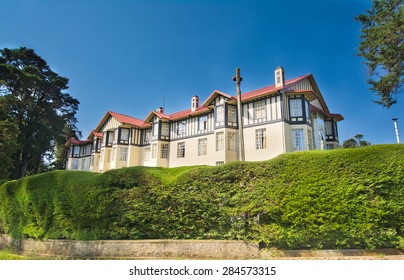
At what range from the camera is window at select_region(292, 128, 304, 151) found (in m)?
20.7

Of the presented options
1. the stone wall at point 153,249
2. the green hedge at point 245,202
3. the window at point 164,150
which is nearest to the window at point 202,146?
the window at point 164,150

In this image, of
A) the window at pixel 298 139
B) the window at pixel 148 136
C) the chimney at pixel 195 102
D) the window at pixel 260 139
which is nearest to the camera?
the window at pixel 298 139

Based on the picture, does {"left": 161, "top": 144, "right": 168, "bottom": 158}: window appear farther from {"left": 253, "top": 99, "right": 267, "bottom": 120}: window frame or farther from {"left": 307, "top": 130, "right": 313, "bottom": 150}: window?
{"left": 307, "top": 130, "right": 313, "bottom": 150}: window

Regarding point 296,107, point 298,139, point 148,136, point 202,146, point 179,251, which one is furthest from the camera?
point 148,136

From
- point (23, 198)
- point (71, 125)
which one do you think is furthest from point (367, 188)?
point (71, 125)

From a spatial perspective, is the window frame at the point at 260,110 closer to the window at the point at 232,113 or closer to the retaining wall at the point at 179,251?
the window at the point at 232,113

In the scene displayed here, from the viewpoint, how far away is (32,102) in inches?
1187

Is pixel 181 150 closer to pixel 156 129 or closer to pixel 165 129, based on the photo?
pixel 165 129

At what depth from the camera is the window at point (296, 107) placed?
2134 cm

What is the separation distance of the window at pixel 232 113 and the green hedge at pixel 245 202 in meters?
16.2

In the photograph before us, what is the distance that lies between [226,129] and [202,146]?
4.05m

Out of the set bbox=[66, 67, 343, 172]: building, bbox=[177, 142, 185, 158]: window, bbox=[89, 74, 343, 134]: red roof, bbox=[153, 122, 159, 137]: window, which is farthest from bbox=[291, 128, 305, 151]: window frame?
bbox=[153, 122, 159, 137]: window

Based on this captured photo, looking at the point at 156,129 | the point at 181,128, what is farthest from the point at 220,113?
the point at 156,129

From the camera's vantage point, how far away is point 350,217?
6.54 meters
